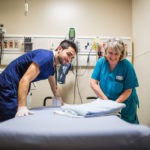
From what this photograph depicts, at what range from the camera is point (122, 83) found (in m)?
2.08

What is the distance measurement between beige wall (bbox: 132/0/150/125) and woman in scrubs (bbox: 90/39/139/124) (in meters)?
0.53

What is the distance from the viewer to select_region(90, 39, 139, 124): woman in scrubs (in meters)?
2.04

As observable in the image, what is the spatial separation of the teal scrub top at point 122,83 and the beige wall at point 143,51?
1.68 ft

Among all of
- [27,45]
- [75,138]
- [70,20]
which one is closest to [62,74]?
[27,45]

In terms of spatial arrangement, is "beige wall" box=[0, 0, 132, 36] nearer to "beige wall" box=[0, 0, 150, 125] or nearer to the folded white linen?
"beige wall" box=[0, 0, 150, 125]

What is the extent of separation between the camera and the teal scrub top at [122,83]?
2057 mm

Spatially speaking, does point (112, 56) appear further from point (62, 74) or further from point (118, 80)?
point (62, 74)

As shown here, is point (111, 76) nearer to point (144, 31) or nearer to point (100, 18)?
point (144, 31)

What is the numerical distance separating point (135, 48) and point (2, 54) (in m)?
1.83

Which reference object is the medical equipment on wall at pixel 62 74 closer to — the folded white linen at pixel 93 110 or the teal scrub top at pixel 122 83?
the teal scrub top at pixel 122 83

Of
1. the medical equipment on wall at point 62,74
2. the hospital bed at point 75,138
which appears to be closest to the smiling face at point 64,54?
the hospital bed at point 75,138

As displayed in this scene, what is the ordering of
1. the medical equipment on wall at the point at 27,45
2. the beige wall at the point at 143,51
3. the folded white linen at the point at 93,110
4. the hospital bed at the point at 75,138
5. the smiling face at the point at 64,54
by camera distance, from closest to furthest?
1. the hospital bed at the point at 75,138
2. the folded white linen at the point at 93,110
3. the smiling face at the point at 64,54
4. the beige wall at the point at 143,51
5. the medical equipment on wall at the point at 27,45

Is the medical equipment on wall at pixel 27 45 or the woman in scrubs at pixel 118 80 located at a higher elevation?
the medical equipment on wall at pixel 27 45

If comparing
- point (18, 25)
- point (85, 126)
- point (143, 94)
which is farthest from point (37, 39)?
point (85, 126)
